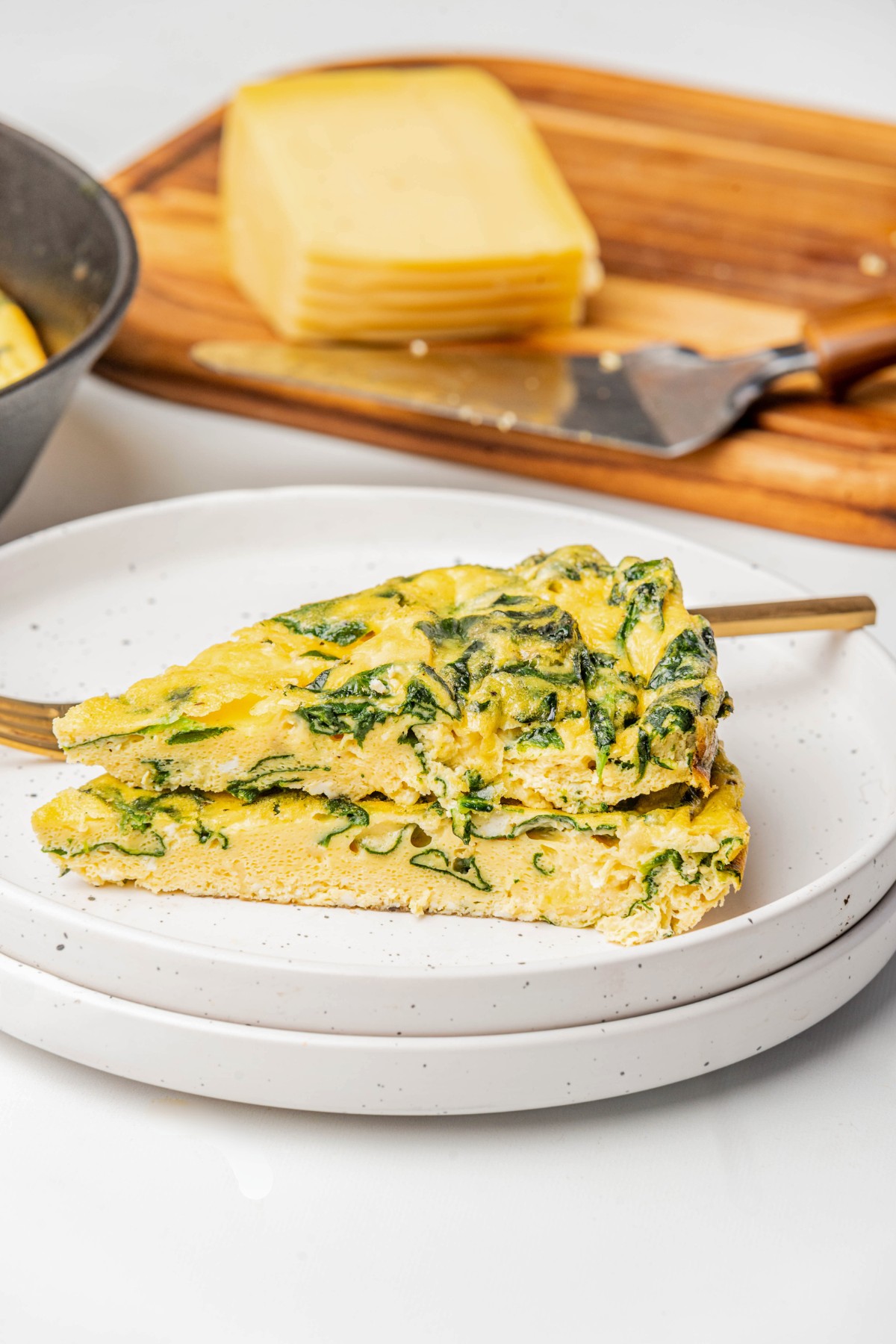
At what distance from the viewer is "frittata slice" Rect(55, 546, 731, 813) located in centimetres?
260

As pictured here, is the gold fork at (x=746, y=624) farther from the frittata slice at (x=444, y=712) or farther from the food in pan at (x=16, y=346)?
the food in pan at (x=16, y=346)

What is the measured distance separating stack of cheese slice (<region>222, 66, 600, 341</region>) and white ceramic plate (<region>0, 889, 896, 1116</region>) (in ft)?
8.71

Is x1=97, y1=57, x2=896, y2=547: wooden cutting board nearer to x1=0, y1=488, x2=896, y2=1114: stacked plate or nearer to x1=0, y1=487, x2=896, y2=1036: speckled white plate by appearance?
x1=0, y1=487, x2=896, y2=1036: speckled white plate

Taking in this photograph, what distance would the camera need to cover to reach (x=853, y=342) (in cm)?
439

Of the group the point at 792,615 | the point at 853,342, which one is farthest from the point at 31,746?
the point at 853,342

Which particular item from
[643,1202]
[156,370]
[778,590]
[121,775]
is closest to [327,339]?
[156,370]

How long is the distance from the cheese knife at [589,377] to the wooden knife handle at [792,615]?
1.15 metres

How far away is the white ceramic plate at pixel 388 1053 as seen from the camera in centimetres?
241

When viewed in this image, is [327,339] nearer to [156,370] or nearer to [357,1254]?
[156,370]

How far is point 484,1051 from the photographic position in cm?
240

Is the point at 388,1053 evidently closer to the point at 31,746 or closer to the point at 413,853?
the point at 413,853

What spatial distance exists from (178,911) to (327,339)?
2.47 meters

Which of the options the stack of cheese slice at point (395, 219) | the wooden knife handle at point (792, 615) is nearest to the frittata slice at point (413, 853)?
the wooden knife handle at point (792, 615)

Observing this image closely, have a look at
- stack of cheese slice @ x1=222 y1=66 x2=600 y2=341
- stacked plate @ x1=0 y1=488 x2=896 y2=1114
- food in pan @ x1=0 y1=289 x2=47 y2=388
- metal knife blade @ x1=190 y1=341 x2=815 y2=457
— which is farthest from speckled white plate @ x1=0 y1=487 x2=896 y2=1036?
stack of cheese slice @ x1=222 y1=66 x2=600 y2=341
